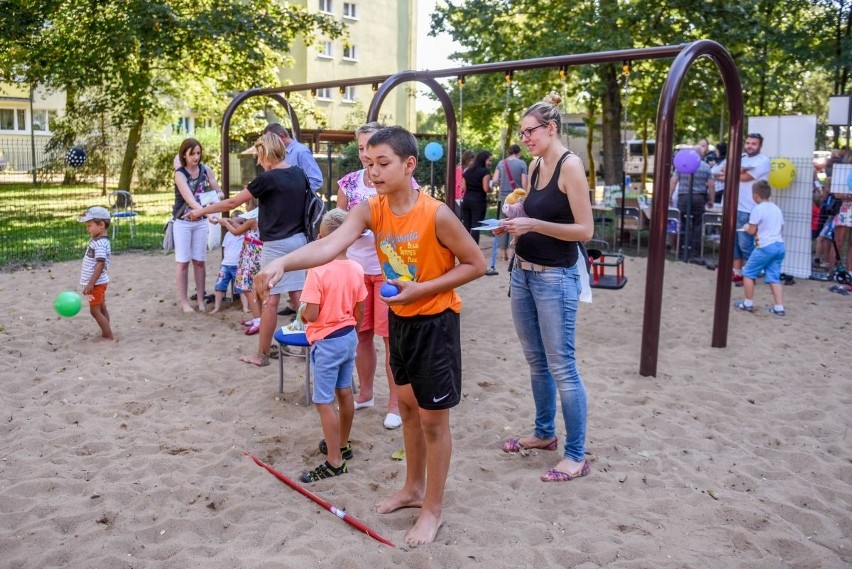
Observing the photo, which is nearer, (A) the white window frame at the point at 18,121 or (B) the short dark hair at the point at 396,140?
(B) the short dark hair at the point at 396,140

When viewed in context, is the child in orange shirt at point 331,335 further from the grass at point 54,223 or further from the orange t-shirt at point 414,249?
the grass at point 54,223

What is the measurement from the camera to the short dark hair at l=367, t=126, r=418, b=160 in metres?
3.18

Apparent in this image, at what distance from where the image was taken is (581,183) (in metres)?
3.96

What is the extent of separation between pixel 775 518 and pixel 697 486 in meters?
0.47

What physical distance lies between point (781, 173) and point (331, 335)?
893 centimetres

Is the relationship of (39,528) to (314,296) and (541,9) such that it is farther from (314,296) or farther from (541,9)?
(541,9)

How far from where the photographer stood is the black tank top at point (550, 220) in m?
4.04

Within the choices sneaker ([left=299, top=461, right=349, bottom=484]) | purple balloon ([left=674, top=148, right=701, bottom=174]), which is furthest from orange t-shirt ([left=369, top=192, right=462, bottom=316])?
purple balloon ([left=674, top=148, right=701, bottom=174])

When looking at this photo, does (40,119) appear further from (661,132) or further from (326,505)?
(326,505)

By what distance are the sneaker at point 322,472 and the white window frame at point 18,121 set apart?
4032 cm

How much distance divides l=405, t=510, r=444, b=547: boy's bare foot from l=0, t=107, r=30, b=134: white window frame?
135 feet

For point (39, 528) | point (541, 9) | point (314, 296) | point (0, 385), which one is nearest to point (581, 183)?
point (314, 296)

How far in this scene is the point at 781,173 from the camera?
1083 centimetres

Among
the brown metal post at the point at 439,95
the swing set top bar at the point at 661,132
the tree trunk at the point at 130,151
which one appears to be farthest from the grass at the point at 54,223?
the brown metal post at the point at 439,95
